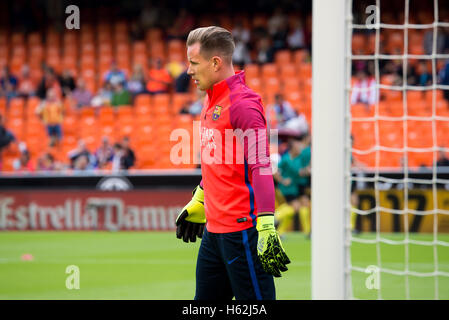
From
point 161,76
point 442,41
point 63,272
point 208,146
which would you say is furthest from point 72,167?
point 208,146

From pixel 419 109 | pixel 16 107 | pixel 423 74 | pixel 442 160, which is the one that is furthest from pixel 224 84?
pixel 16 107

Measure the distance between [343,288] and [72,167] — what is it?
1334 cm

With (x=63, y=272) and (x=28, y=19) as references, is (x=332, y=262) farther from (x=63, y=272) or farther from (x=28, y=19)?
(x=28, y=19)

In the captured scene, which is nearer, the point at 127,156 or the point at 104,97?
the point at 127,156

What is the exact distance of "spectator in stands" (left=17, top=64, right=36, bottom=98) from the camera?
20062 mm

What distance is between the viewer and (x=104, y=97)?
1917 centimetres

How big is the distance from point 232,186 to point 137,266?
586 cm

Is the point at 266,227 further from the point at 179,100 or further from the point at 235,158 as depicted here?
the point at 179,100

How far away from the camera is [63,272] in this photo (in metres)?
8.93

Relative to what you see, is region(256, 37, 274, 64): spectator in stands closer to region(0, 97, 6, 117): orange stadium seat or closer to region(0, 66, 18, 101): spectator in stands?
region(0, 66, 18, 101): spectator in stands

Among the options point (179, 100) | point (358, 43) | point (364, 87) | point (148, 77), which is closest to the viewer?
point (364, 87)

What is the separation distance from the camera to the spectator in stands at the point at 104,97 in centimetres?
1903

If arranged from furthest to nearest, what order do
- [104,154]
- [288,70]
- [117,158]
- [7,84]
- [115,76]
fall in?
[7,84] < [115,76] < [288,70] < [104,154] < [117,158]
